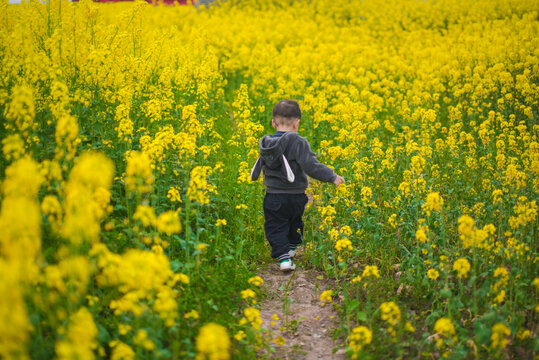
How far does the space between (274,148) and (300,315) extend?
5.94 ft

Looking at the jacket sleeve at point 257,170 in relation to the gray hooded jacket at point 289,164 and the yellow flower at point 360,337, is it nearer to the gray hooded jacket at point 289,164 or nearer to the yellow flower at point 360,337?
the gray hooded jacket at point 289,164

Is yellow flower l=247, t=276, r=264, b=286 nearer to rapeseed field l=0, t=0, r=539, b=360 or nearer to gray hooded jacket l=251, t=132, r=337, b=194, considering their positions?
rapeseed field l=0, t=0, r=539, b=360

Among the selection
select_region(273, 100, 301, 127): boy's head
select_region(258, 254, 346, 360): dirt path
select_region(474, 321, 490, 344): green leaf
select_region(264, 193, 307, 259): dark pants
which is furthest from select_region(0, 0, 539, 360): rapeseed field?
select_region(273, 100, 301, 127): boy's head

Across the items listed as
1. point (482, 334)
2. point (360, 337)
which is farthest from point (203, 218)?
point (482, 334)

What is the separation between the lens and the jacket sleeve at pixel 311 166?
4590 millimetres

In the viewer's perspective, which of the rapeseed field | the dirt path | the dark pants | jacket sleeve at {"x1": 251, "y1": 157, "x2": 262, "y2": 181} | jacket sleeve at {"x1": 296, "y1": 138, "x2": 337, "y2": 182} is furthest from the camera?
jacket sleeve at {"x1": 251, "y1": 157, "x2": 262, "y2": 181}

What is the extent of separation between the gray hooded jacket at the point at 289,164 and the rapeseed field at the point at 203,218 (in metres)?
0.36

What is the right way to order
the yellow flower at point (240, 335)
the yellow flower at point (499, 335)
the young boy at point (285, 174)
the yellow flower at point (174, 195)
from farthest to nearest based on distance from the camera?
1. the young boy at point (285, 174)
2. the yellow flower at point (174, 195)
3. the yellow flower at point (240, 335)
4. the yellow flower at point (499, 335)

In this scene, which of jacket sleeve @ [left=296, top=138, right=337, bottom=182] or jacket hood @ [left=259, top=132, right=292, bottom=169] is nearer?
jacket sleeve @ [left=296, top=138, right=337, bottom=182]

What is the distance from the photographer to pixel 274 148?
4699 mm

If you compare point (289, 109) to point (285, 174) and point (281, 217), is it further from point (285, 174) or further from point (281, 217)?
point (281, 217)

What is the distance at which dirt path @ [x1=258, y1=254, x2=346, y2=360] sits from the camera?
11.6 ft

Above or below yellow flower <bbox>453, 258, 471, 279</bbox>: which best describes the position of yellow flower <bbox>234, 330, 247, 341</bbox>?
below

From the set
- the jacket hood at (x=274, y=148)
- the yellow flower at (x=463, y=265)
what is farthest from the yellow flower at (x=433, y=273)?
the jacket hood at (x=274, y=148)
